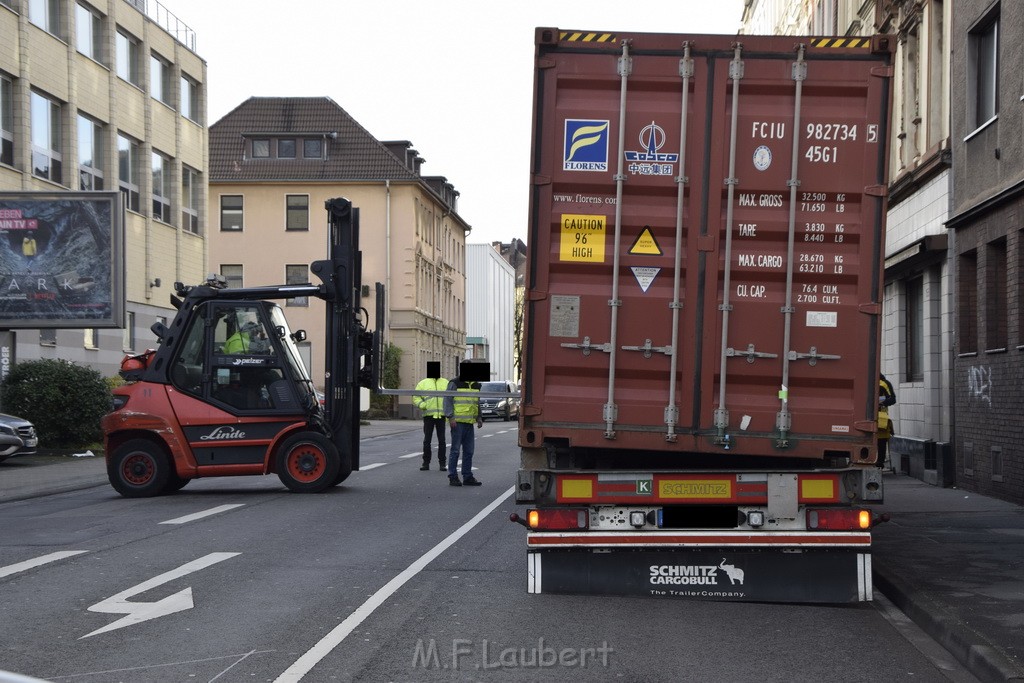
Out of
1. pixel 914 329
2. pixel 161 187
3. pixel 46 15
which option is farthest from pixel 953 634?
pixel 161 187

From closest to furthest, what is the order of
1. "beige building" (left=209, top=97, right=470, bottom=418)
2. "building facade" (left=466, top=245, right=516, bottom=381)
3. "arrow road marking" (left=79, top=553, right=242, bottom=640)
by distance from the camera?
"arrow road marking" (left=79, top=553, right=242, bottom=640) < "beige building" (left=209, top=97, right=470, bottom=418) < "building facade" (left=466, top=245, right=516, bottom=381)

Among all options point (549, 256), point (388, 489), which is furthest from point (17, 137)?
point (549, 256)

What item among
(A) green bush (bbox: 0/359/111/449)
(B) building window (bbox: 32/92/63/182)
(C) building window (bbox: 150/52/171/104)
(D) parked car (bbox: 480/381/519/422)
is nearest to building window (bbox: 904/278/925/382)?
(A) green bush (bbox: 0/359/111/449)

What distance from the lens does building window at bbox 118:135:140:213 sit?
37.1 meters

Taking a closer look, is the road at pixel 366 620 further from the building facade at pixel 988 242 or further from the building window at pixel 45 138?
the building window at pixel 45 138

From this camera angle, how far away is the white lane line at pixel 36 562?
9875 millimetres

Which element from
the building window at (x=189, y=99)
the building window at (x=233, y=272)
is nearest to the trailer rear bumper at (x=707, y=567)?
the building window at (x=189, y=99)

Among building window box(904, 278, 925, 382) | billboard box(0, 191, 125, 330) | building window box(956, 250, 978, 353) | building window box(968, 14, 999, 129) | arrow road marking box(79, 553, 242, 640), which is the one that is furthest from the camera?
billboard box(0, 191, 125, 330)

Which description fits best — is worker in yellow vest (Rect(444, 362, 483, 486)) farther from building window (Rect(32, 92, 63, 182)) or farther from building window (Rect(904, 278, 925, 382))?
building window (Rect(32, 92, 63, 182))

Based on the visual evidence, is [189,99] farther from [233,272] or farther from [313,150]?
[233,272]

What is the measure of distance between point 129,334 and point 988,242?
25881 mm

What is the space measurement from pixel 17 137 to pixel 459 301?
54219 mm

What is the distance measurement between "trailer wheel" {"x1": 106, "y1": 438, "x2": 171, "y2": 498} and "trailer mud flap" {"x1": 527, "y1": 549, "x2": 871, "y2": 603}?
8.94m

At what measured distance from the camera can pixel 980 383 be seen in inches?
681
